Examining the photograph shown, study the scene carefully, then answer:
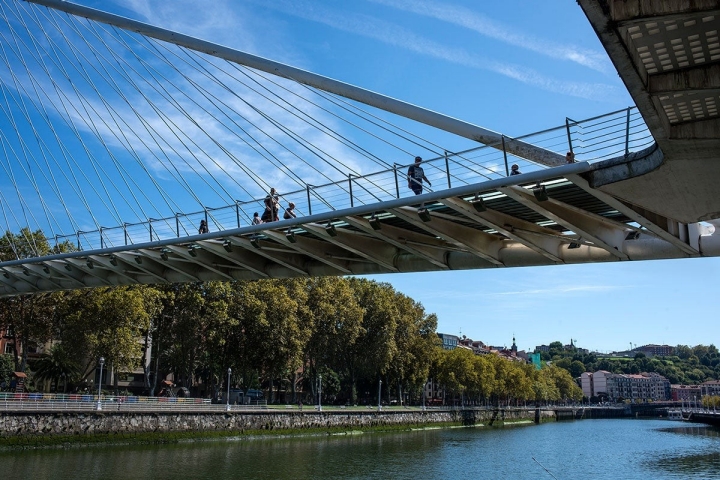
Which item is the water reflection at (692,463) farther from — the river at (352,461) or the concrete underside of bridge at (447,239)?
the concrete underside of bridge at (447,239)

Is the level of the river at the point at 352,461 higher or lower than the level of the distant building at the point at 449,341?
lower

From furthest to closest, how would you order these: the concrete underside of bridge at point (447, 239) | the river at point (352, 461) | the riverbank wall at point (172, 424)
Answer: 1. the riverbank wall at point (172, 424)
2. the river at point (352, 461)
3. the concrete underside of bridge at point (447, 239)

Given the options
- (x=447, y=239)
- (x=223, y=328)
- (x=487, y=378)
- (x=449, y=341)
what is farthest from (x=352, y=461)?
(x=449, y=341)

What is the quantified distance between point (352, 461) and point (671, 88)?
3098 centimetres

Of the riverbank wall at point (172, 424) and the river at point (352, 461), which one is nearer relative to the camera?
the river at point (352, 461)

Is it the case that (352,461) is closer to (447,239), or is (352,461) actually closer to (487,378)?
(447,239)

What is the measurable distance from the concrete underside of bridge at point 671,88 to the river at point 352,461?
20.1 m

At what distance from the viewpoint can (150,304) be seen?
43.7m

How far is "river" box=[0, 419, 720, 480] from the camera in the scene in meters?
28.1

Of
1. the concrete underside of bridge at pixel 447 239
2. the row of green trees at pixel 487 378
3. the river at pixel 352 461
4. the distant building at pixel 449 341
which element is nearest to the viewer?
the concrete underside of bridge at pixel 447 239

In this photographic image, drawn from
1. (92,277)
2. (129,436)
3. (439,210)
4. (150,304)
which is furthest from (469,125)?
(150,304)

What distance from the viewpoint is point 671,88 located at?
24.4 feet

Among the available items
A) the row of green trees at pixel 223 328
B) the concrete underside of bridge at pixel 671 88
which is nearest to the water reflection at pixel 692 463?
the row of green trees at pixel 223 328

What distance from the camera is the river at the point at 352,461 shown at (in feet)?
92.3
